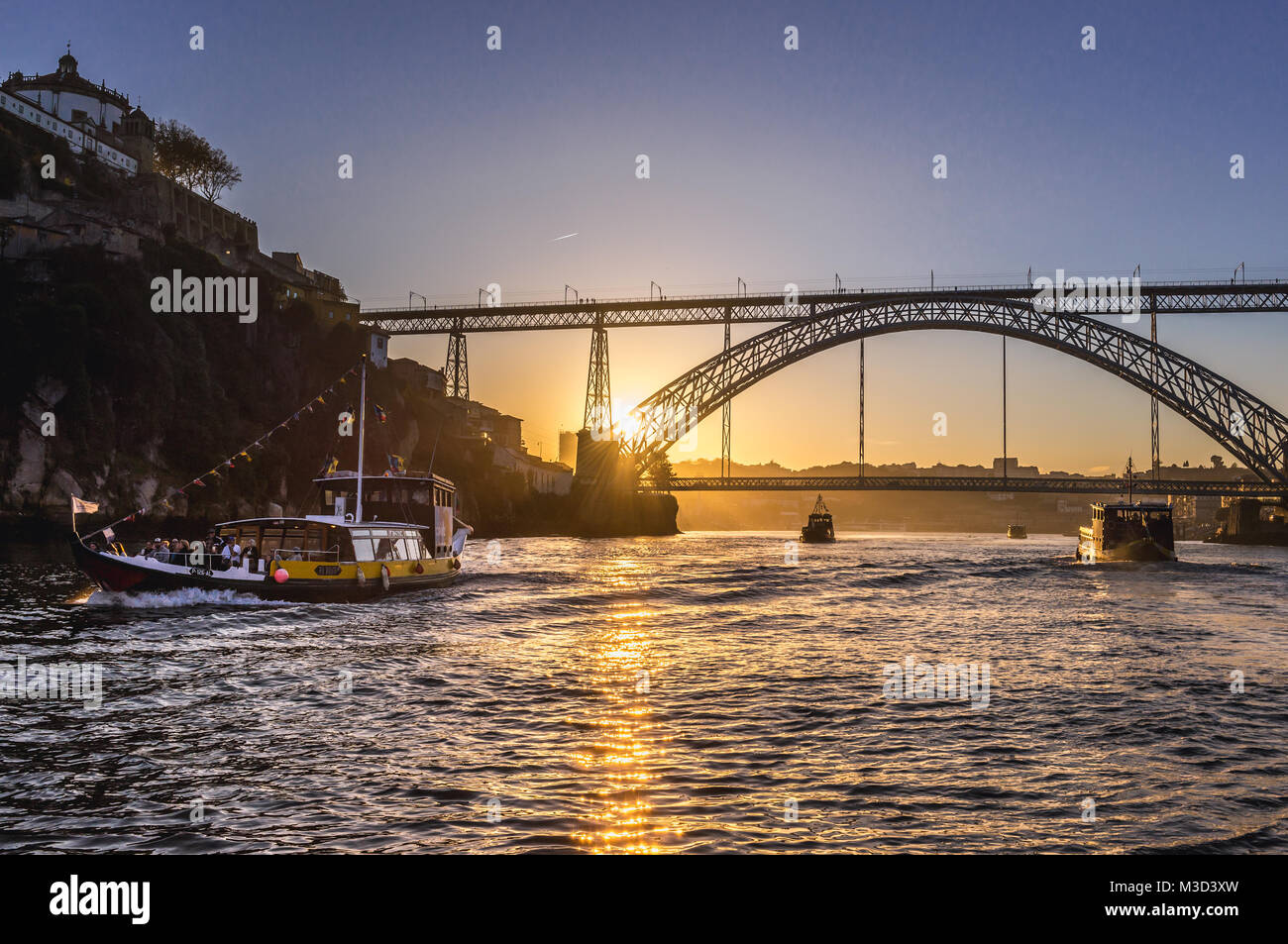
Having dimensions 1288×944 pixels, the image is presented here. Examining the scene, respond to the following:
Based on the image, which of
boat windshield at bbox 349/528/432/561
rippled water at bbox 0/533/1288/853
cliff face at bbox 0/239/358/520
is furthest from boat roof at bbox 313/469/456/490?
cliff face at bbox 0/239/358/520

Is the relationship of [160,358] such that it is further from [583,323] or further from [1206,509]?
[1206,509]

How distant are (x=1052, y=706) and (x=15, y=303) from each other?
5476 cm

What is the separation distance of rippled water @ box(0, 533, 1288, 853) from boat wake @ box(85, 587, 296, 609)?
0.13m

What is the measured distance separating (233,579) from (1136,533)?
4550 centimetres

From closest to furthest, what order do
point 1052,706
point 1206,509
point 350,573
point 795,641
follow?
point 1052,706 → point 795,641 → point 350,573 → point 1206,509

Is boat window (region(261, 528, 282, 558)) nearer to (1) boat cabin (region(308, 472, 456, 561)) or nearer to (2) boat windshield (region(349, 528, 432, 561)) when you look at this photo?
(2) boat windshield (region(349, 528, 432, 561))

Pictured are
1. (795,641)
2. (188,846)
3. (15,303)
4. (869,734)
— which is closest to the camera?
(188,846)

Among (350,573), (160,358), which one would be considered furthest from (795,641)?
(160,358)

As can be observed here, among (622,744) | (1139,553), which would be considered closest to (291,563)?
(622,744)

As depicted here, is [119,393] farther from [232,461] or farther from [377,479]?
[232,461]

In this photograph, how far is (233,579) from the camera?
22.0 metres

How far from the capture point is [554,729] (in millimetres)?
10141

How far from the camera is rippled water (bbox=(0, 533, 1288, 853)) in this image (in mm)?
6875

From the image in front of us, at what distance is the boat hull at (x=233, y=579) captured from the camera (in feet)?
68.9
